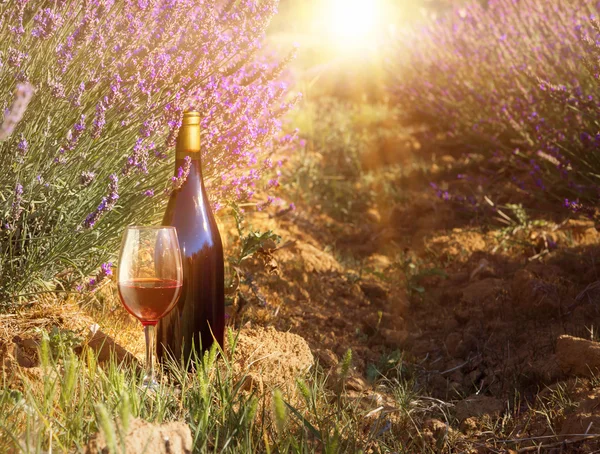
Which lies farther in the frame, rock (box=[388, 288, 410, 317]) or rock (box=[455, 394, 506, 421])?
rock (box=[388, 288, 410, 317])

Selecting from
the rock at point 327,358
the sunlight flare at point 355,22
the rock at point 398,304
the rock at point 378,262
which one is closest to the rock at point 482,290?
the rock at point 398,304

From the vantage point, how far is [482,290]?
11.4ft

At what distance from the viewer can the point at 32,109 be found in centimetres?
235

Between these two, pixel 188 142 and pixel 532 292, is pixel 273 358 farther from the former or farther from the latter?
pixel 532 292

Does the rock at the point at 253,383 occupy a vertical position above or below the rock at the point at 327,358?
above

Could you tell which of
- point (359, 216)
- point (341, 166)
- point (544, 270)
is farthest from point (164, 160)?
point (341, 166)

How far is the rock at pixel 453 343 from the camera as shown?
3.06m

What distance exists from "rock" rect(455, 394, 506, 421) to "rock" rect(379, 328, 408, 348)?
61cm

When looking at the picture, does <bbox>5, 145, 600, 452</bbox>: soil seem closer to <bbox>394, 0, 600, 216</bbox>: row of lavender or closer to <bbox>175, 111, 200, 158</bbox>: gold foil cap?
<bbox>394, 0, 600, 216</bbox>: row of lavender

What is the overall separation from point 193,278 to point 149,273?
0.30 meters

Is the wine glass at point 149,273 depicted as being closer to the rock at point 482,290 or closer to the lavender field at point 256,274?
the lavender field at point 256,274

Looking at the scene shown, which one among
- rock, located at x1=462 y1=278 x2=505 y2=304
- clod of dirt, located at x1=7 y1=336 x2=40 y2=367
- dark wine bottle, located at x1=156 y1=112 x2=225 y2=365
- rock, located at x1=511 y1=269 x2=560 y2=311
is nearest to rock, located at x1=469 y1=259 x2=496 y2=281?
rock, located at x1=462 y1=278 x2=505 y2=304

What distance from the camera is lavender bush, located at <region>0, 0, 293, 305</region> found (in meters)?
2.29

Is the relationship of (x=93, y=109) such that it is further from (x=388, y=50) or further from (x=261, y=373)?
(x=388, y=50)
